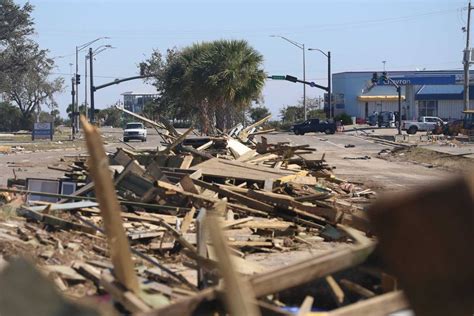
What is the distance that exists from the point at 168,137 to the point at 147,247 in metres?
11.3

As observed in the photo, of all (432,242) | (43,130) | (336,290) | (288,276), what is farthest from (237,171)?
(43,130)

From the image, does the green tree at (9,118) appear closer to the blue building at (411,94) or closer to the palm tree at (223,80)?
the blue building at (411,94)

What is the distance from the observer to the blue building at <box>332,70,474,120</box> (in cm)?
9494

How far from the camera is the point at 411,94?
96.2m

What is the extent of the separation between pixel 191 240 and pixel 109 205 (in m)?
5.13

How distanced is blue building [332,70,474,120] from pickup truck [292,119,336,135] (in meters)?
23.2

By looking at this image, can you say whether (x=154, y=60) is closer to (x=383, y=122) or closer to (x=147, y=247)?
(x=383, y=122)

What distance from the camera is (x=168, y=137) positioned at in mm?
19953

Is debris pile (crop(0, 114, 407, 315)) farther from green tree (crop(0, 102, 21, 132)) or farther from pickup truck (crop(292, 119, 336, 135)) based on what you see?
green tree (crop(0, 102, 21, 132))

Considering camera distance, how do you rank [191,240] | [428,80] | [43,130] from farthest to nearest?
[428,80], [43,130], [191,240]

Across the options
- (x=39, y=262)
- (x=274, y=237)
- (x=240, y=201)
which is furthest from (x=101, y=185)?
(x=240, y=201)

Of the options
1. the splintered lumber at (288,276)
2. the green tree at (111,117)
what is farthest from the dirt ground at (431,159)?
the green tree at (111,117)

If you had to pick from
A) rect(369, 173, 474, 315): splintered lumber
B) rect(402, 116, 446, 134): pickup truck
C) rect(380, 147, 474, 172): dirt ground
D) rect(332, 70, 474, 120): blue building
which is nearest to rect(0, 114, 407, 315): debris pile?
rect(369, 173, 474, 315): splintered lumber

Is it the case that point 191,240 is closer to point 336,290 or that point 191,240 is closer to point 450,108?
point 336,290
